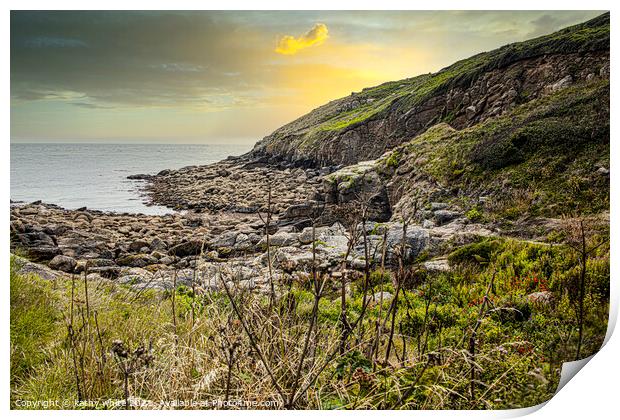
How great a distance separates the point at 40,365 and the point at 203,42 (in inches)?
96.4

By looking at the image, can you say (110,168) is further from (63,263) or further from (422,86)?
(422,86)

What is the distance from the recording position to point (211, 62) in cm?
→ 365

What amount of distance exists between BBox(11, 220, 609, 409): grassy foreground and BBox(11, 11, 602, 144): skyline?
50.7 inches

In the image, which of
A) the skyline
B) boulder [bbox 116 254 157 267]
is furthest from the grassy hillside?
boulder [bbox 116 254 157 267]

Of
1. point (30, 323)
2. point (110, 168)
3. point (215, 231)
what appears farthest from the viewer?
point (110, 168)

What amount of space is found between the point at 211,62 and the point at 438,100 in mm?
1970

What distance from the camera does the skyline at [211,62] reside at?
10.9 feet

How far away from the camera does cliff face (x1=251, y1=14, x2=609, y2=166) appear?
3.57m

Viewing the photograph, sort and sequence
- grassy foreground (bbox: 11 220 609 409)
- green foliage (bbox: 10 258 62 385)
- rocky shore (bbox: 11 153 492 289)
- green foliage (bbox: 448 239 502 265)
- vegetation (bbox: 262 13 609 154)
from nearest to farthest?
grassy foreground (bbox: 11 220 609 409) → green foliage (bbox: 10 258 62 385) → vegetation (bbox: 262 13 609 154) → green foliage (bbox: 448 239 502 265) → rocky shore (bbox: 11 153 492 289)

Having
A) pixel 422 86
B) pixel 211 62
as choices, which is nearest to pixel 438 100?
pixel 422 86

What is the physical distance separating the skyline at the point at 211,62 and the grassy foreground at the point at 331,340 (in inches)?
50.7

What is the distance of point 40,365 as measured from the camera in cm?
288

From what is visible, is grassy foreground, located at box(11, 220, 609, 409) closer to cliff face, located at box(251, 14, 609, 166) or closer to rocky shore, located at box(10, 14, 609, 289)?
rocky shore, located at box(10, 14, 609, 289)

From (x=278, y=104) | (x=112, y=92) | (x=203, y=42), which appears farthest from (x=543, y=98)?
(x=112, y=92)
